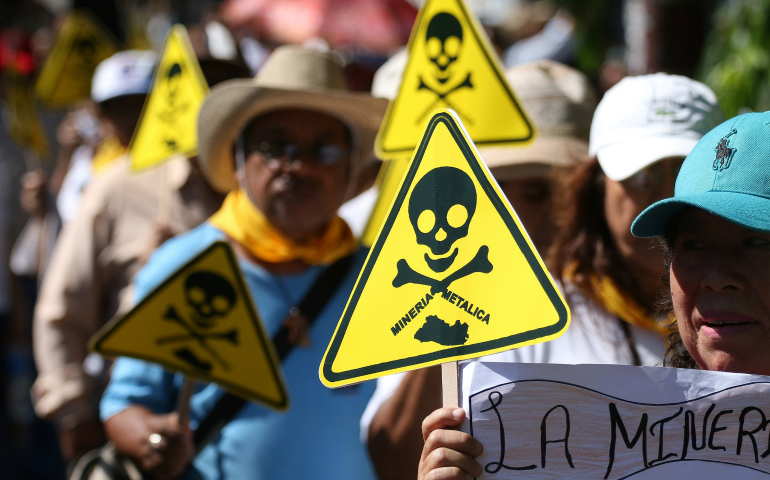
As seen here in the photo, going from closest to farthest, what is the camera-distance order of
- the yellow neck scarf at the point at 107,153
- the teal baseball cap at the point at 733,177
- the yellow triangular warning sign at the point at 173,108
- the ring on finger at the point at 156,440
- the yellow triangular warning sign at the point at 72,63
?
the teal baseball cap at the point at 733,177 → the ring on finger at the point at 156,440 → the yellow triangular warning sign at the point at 173,108 → the yellow neck scarf at the point at 107,153 → the yellow triangular warning sign at the point at 72,63

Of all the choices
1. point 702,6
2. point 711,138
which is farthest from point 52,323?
point 702,6

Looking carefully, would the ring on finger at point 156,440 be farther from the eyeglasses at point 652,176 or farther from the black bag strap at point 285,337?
the eyeglasses at point 652,176

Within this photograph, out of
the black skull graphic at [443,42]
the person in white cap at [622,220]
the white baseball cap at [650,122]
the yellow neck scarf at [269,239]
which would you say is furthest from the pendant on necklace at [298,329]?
the white baseball cap at [650,122]

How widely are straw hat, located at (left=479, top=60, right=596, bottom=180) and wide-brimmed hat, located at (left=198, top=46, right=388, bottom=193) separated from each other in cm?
50

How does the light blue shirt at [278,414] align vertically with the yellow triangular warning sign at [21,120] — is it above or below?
below

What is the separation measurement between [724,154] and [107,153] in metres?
4.85

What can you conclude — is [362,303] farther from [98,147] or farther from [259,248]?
[98,147]

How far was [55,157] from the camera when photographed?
8.43 meters

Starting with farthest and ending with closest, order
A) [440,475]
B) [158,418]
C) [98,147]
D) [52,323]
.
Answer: [98,147] → [52,323] → [158,418] → [440,475]

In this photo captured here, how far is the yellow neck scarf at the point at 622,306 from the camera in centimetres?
238

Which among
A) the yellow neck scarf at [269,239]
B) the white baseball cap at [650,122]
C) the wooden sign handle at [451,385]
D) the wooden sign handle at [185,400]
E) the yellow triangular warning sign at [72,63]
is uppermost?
the yellow triangular warning sign at [72,63]

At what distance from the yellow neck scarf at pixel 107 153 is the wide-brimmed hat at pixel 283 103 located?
84.6 inches

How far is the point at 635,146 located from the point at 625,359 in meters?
0.57

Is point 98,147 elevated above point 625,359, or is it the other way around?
point 98,147
